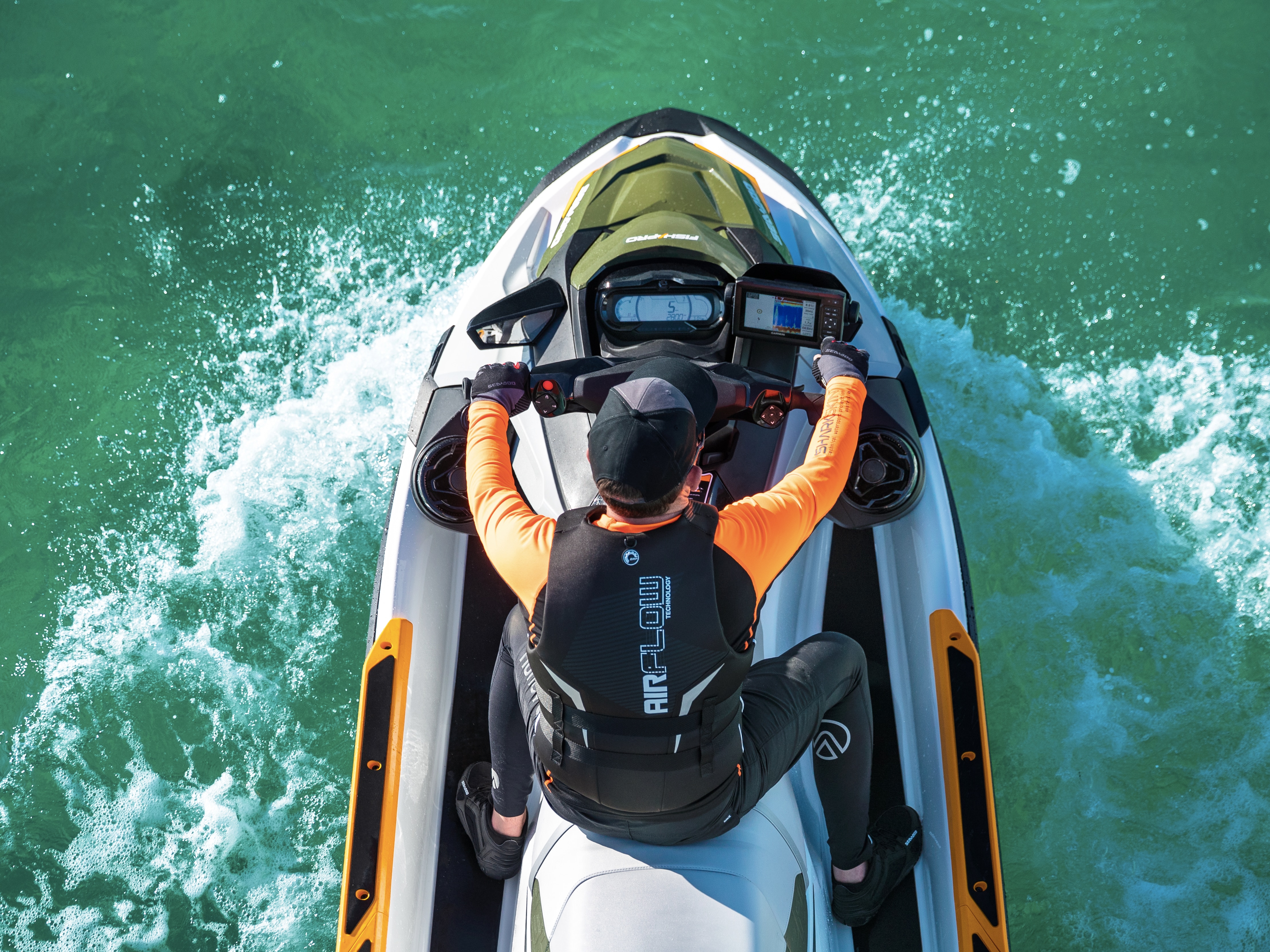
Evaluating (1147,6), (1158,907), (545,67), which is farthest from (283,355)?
(1147,6)

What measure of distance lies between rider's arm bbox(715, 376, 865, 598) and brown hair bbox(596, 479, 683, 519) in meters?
0.12

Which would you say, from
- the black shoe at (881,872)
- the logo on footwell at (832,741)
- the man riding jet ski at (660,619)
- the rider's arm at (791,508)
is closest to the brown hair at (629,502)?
the man riding jet ski at (660,619)

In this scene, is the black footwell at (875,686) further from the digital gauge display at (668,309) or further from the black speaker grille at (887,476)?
the digital gauge display at (668,309)

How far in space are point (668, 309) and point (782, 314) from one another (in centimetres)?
37

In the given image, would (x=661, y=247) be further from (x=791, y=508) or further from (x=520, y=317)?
(x=791, y=508)

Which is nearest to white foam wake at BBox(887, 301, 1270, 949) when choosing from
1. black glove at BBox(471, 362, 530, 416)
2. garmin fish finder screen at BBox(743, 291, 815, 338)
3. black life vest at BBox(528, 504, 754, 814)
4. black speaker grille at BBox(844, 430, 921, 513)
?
black speaker grille at BBox(844, 430, 921, 513)

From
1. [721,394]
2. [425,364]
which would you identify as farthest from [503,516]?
[425,364]

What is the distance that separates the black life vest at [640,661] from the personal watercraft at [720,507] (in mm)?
359

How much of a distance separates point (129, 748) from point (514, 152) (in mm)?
3560

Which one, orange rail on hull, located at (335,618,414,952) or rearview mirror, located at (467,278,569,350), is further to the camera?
rearview mirror, located at (467,278,569,350)

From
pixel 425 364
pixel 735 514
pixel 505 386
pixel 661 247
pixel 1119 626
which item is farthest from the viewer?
pixel 425 364

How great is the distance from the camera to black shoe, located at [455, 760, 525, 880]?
8.75ft

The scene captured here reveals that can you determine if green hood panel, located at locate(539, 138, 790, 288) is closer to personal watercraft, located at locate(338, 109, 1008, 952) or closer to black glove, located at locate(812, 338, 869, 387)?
personal watercraft, located at locate(338, 109, 1008, 952)

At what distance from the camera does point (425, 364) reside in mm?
4641
